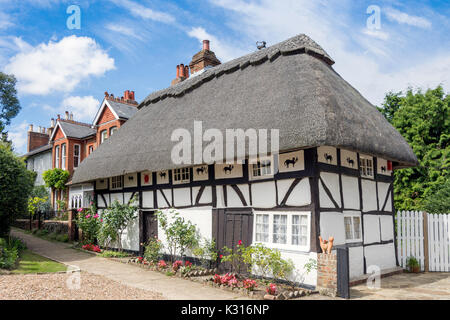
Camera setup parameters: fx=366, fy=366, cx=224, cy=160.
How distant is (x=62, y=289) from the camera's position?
7.66 metres

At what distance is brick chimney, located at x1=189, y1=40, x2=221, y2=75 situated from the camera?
17141 mm

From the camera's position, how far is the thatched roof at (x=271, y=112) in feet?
27.9

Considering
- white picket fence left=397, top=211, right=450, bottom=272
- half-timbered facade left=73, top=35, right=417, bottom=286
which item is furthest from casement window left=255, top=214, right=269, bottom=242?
white picket fence left=397, top=211, right=450, bottom=272

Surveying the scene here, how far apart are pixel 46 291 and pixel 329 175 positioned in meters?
6.74

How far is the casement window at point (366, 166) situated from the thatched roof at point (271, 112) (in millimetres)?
720

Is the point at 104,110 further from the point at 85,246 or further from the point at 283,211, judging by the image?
the point at 283,211

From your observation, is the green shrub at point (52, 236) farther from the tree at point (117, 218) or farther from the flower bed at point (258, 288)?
the flower bed at point (258, 288)

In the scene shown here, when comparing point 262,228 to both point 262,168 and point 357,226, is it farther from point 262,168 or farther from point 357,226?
point 357,226

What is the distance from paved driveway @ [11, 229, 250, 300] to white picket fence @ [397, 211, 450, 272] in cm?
662

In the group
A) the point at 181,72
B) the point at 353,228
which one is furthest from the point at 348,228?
the point at 181,72

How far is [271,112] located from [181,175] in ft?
13.3

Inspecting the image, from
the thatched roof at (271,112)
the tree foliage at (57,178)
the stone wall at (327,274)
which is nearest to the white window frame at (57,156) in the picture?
the tree foliage at (57,178)
